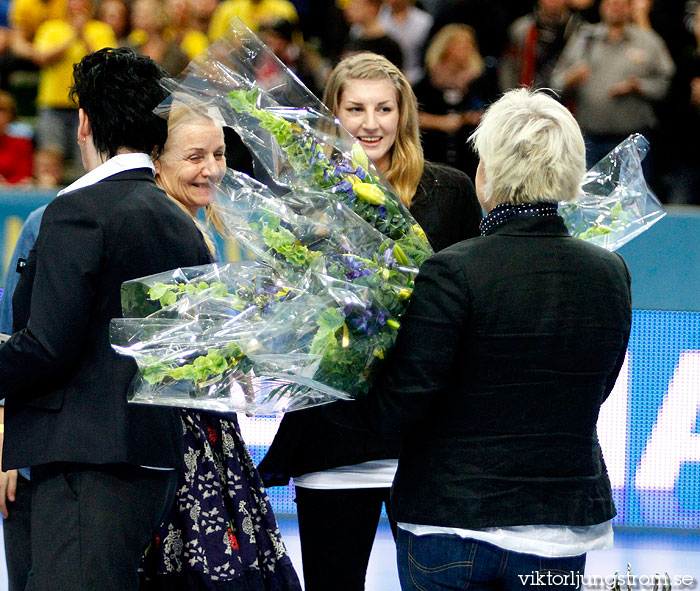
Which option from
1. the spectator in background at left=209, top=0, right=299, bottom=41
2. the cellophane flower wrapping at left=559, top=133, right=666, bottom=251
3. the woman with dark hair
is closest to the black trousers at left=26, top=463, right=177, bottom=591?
the woman with dark hair

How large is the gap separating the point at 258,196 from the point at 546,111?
0.56m

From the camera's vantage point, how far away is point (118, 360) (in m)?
2.19

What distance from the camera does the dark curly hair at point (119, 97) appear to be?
89.9 inches

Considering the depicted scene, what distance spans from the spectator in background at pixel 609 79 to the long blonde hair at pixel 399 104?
2.72 m

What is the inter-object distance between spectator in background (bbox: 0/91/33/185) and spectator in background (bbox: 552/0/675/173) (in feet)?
9.47

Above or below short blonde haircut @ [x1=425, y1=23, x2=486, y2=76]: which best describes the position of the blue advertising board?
below

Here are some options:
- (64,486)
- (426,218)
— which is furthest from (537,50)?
(64,486)

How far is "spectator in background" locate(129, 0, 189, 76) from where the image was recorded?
6113 millimetres

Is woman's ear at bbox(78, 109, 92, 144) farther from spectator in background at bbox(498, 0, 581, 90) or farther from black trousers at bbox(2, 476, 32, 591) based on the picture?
spectator in background at bbox(498, 0, 581, 90)

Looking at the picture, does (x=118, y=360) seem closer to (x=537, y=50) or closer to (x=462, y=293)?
(x=462, y=293)

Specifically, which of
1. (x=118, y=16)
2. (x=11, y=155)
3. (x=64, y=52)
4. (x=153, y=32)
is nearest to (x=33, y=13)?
(x=64, y=52)

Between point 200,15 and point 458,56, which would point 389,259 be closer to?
point 458,56

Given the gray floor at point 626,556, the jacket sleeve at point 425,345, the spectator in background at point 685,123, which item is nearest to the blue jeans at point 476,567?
the jacket sleeve at point 425,345

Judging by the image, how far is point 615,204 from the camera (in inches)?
101
